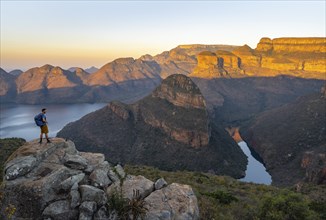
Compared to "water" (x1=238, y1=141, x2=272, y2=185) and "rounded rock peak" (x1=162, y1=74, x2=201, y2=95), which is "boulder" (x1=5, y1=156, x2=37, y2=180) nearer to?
"water" (x1=238, y1=141, x2=272, y2=185)

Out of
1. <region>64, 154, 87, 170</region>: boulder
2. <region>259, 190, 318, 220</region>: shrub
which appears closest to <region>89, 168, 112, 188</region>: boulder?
<region>64, 154, 87, 170</region>: boulder

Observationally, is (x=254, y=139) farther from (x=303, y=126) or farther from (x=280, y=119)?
(x=303, y=126)

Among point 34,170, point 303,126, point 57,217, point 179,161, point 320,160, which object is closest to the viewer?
point 57,217

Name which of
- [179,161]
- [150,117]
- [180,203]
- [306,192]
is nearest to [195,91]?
[150,117]

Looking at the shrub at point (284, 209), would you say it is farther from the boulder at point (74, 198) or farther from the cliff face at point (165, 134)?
the cliff face at point (165, 134)

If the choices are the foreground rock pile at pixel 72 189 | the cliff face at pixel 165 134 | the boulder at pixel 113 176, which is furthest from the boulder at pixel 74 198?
the cliff face at pixel 165 134
